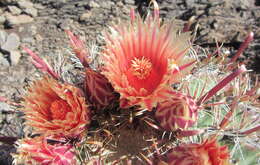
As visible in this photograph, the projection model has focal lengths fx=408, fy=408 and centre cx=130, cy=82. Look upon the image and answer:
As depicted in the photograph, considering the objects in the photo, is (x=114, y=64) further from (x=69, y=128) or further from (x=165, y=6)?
(x=165, y=6)

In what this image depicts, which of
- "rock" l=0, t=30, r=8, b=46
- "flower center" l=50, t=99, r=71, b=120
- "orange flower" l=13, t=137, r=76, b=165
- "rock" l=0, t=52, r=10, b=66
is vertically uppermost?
"flower center" l=50, t=99, r=71, b=120

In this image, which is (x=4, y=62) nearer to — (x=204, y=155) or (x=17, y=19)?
(x=17, y=19)

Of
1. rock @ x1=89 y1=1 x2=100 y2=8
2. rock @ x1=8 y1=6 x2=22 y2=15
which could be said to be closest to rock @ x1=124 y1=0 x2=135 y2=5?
rock @ x1=89 y1=1 x2=100 y2=8

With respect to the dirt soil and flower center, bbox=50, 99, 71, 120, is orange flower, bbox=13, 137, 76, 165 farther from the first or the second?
the dirt soil

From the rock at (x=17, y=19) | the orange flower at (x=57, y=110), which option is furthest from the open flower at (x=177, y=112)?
the rock at (x=17, y=19)

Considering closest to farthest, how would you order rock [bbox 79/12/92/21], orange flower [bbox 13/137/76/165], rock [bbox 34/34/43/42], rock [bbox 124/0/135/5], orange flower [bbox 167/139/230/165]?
1. orange flower [bbox 167/139/230/165]
2. orange flower [bbox 13/137/76/165]
3. rock [bbox 34/34/43/42]
4. rock [bbox 79/12/92/21]
5. rock [bbox 124/0/135/5]
